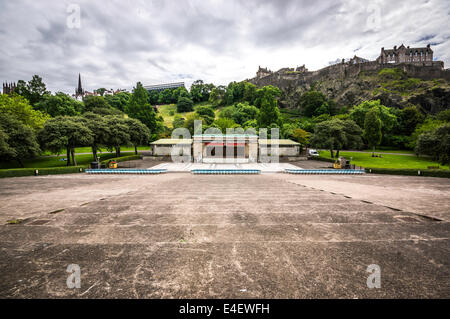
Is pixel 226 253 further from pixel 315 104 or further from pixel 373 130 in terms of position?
pixel 315 104

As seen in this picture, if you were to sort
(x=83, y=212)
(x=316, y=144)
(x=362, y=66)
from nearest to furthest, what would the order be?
(x=83, y=212) → (x=316, y=144) → (x=362, y=66)

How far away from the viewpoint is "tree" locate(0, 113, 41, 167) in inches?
920

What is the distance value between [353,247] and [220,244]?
308 cm

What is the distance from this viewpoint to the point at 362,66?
78312 millimetres

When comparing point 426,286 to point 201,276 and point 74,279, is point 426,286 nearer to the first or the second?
point 201,276

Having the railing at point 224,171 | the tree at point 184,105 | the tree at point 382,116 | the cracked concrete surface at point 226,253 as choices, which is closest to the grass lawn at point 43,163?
the railing at point 224,171

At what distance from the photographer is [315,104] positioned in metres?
78.6

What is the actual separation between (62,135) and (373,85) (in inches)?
3706

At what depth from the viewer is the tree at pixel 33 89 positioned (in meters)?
53.2

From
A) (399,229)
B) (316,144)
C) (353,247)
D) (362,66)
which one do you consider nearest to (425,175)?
(316,144)

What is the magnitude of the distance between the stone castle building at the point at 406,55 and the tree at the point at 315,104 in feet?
159

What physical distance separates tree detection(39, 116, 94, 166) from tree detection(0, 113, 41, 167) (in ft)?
3.88

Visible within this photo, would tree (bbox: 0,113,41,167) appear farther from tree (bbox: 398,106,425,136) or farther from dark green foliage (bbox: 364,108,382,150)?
tree (bbox: 398,106,425,136)
